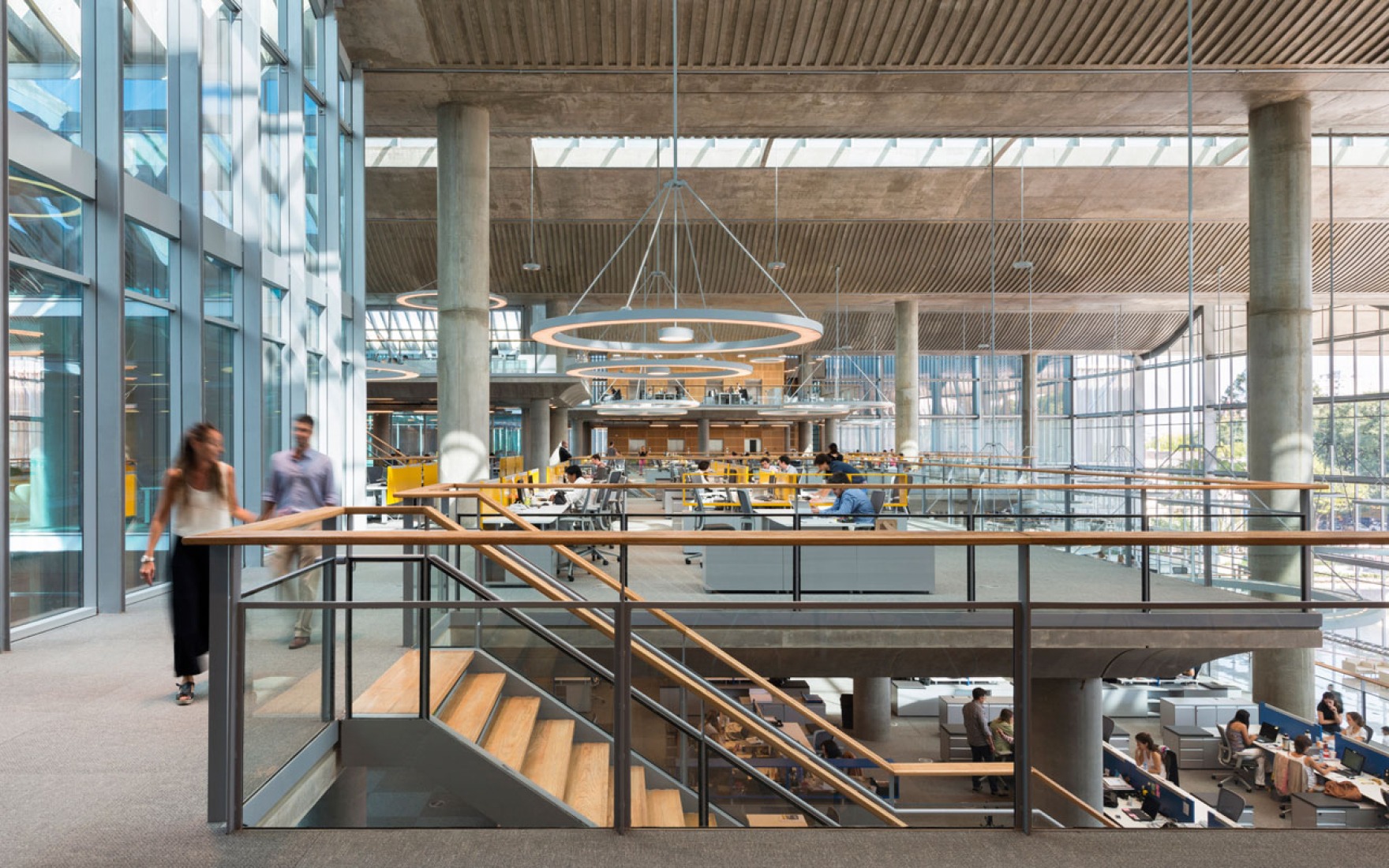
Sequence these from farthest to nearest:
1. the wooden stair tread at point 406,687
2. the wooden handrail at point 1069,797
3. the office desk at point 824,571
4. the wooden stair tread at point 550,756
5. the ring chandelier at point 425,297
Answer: the ring chandelier at point 425,297
the office desk at point 824,571
the wooden stair tread at point 550,756
the wooden stair tread at point 406,687
the wooden handrail at point 1069,797

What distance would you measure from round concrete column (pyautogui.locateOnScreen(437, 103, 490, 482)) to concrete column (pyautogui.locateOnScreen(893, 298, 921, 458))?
14.7m

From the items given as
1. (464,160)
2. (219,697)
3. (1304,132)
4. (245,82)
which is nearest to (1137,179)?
(1304,132)

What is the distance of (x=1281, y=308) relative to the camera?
1170 cm

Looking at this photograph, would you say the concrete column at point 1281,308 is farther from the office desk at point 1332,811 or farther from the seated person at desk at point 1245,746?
the office desk at point 1332,811

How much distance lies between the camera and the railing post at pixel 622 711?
10.2 ft

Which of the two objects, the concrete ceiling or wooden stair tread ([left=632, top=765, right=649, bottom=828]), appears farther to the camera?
the concrete ceiling

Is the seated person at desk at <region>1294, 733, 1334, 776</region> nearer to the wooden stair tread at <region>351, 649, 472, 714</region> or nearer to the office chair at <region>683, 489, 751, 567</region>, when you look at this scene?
the office chair at <region>683, 489, 751, 567</region>

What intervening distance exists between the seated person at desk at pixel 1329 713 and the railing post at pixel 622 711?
1128 cm

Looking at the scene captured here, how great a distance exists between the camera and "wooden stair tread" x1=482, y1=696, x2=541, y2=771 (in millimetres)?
4141

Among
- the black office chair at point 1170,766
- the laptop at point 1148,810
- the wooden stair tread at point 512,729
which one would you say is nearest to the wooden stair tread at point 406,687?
the wooden stair tread at point 512,729

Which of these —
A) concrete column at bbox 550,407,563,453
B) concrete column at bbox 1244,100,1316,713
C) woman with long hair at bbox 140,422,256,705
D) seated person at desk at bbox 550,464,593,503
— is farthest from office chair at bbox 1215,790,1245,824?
concrete column at bbox 550,407,563,453

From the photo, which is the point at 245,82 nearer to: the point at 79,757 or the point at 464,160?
the point at 464,160

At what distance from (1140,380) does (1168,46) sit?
24.5m

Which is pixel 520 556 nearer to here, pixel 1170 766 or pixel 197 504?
pixel 197 504
